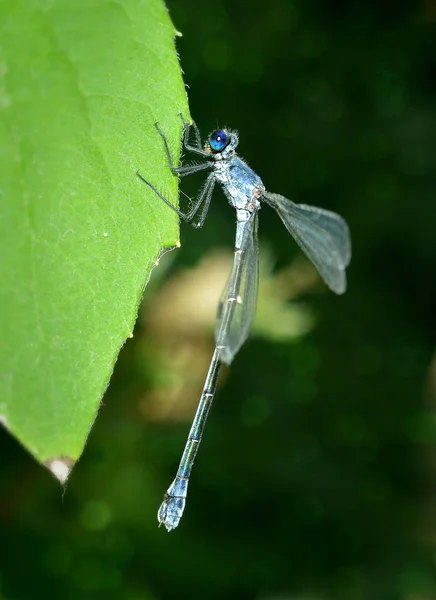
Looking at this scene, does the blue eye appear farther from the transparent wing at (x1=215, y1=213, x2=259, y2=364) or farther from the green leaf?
the green leaf

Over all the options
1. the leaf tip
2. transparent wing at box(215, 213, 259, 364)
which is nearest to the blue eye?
transparent wing at box(215, 213, 259, 364)

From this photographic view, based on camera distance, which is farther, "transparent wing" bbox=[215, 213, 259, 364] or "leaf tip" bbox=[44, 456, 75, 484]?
"transparent wing" bbox=[215, 213, 259, 364]

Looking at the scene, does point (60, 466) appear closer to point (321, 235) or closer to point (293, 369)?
point (321, 235)

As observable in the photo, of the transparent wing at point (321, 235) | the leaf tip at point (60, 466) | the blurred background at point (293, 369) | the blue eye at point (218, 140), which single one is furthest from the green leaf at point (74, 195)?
the blurred background at point (293, 369)

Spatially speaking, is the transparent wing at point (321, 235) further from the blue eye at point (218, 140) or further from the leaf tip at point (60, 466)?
the leaf tip at point (60, 466)

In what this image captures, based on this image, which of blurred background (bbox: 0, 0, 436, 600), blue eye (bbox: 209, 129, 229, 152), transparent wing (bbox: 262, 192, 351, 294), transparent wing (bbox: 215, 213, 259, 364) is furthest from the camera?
blurred background (bbox: 0, 0, 436, 600)

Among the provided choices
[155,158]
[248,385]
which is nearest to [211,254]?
[248,385]

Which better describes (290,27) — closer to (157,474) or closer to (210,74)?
(210,74)
